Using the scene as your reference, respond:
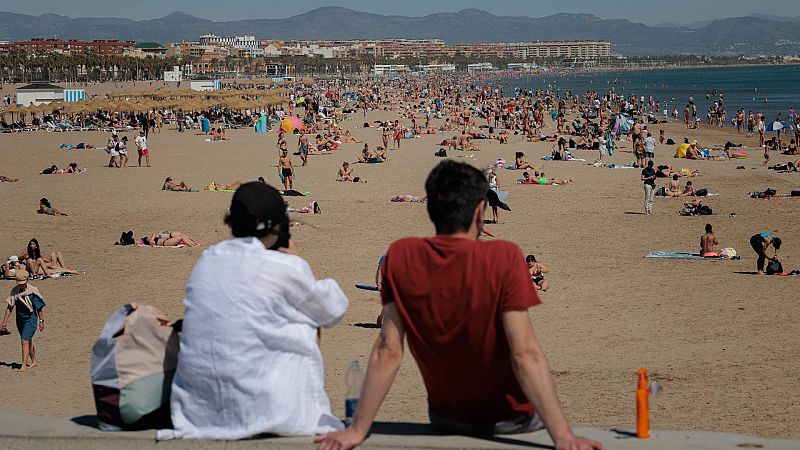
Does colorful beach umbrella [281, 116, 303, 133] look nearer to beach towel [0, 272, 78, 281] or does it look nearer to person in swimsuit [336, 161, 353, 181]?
person in swimsuit [336, 161, 353, 181]

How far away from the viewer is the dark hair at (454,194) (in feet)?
10.6

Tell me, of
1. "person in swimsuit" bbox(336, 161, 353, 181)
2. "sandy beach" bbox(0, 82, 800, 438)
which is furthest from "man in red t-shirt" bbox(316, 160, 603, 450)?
"person in swimsuit" bbox(336, 161, 353, 181)

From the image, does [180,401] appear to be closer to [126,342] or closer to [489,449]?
[126,342]

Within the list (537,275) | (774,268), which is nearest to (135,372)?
(537,275)

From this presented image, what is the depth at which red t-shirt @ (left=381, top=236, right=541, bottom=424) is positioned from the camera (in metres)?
3.19

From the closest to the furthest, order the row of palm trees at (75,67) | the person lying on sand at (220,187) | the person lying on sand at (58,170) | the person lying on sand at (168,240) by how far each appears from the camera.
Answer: the person lying on sand at (168,240) < the person lying on sand at (220,187) < the person lying on sand at (58,170) < the row of palm trees at (75,67)

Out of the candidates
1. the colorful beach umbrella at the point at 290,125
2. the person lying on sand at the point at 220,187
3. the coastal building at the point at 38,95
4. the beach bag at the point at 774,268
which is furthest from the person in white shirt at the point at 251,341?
the coastal building at the point at 38,95

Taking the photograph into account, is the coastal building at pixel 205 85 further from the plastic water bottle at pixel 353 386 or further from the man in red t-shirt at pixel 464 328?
the man in red t-shirt at pixel 464 328

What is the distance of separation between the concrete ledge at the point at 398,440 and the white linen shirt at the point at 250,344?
87 millimetres

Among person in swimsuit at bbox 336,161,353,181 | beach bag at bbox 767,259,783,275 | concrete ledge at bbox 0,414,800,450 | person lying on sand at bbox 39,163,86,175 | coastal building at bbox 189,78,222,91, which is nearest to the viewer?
concrete ledge at bbox 0,414,800,450

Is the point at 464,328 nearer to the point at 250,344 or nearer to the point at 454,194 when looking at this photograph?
the point at 454,194

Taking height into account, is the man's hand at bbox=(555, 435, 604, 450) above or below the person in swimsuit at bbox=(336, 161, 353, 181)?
above

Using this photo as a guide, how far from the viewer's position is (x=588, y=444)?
125 inches

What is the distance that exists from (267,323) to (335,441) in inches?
18.0
